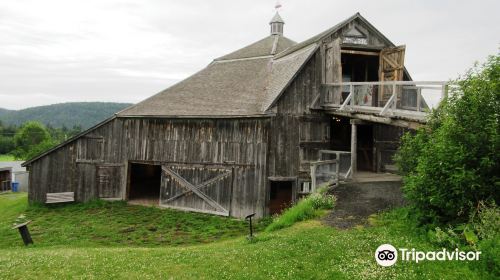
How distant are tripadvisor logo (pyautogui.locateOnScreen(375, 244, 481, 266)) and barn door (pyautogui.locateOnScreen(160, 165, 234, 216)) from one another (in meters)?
11.3

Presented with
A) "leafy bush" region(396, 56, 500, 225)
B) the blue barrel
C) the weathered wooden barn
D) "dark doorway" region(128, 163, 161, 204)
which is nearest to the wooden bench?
the weathered wooden barn

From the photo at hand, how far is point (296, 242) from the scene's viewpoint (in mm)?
9547

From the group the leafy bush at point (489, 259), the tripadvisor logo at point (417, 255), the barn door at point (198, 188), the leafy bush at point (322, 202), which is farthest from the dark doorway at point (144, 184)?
the leafy bush at point (489, 259)

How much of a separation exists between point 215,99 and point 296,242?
13088mm

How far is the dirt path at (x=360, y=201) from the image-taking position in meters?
11.5

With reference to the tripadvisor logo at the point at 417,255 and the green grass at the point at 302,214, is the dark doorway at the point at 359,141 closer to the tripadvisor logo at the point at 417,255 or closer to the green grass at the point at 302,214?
the green grass at the point at 302,214

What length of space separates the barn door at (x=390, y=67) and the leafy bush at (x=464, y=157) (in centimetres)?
907

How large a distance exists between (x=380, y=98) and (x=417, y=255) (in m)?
12.2

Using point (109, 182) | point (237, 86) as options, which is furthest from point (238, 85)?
point (109, 182)

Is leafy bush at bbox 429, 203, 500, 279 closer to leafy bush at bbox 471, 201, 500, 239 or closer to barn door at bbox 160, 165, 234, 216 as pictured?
leafy bush at bbox 471, 201, 500, 239

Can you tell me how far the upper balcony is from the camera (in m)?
12.5

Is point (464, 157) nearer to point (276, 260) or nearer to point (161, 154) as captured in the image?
point (276, 260)

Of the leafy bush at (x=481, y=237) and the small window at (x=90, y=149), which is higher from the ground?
the small window at (x=90, y=149)

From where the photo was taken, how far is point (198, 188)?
1956 centimetres
